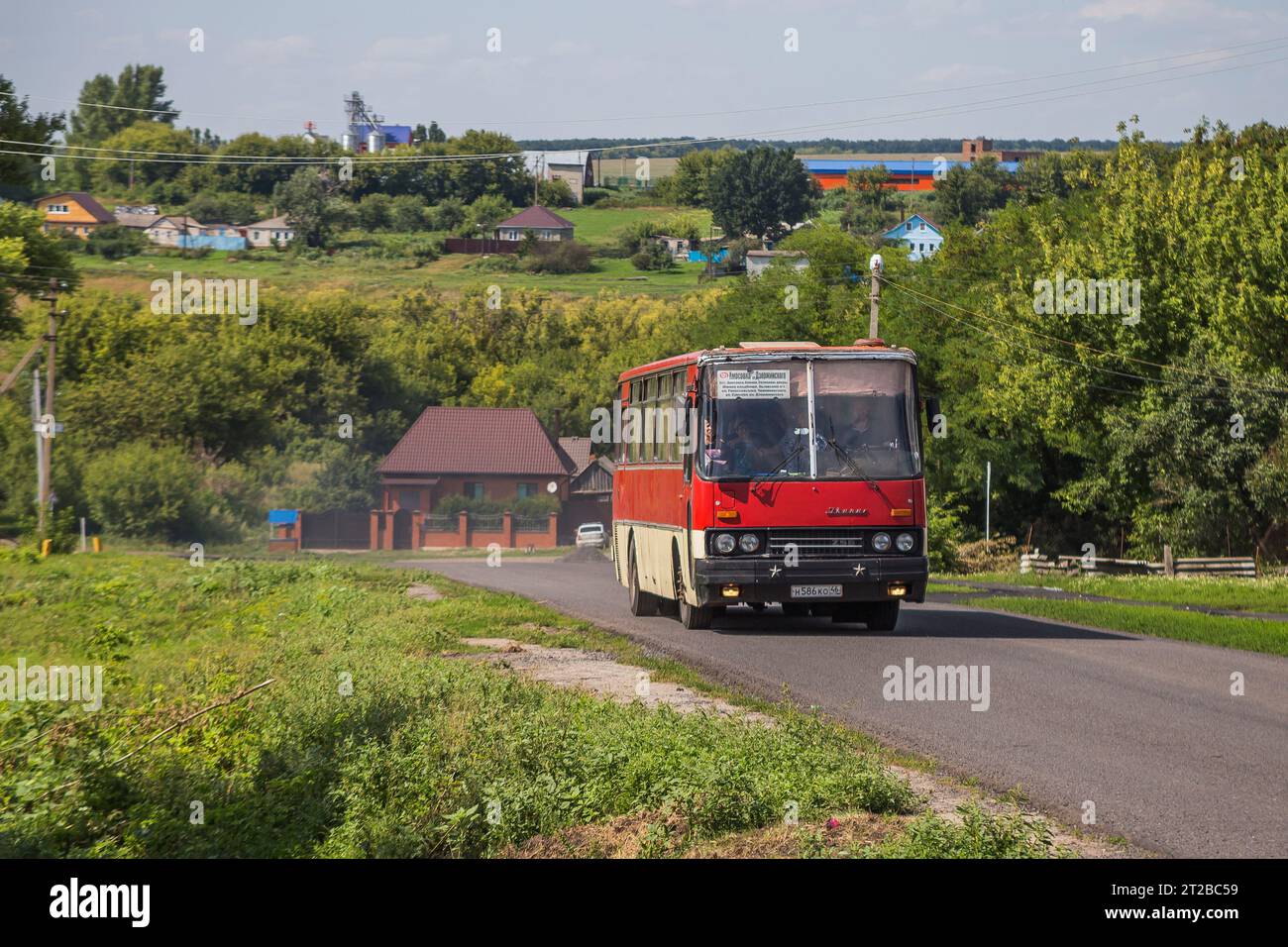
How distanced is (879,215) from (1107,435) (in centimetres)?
11125

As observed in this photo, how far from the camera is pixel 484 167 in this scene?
165250 mm

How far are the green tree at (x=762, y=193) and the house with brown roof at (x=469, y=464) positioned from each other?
181 ft

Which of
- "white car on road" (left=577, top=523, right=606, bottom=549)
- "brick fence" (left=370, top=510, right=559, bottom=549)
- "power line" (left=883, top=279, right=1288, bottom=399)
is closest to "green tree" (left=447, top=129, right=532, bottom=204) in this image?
"brick fence" (left=370, top=510, right=559, bottom=549)

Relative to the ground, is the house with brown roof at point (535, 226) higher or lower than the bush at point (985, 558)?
higher

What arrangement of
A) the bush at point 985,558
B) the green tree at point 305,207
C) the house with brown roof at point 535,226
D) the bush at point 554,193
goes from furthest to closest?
the bush at point 554,193 < the house with brown roof at point 535,226 < the green tree at point 305,207 < the bush at point 985,558

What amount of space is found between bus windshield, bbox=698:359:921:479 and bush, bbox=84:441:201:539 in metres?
50.1

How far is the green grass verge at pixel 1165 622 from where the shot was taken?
19219 mm

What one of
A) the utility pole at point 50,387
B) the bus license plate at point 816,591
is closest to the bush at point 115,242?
the utility pole at point 50,387

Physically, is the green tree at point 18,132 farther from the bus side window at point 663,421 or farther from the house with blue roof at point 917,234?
the house with blue roof at point 917,234

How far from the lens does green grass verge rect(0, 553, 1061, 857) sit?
25.1 ft

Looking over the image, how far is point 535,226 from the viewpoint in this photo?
156m

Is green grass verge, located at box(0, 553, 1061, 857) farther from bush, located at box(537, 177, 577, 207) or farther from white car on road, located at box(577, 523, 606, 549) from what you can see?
bush, located at box(537, 177, 577, 207)
